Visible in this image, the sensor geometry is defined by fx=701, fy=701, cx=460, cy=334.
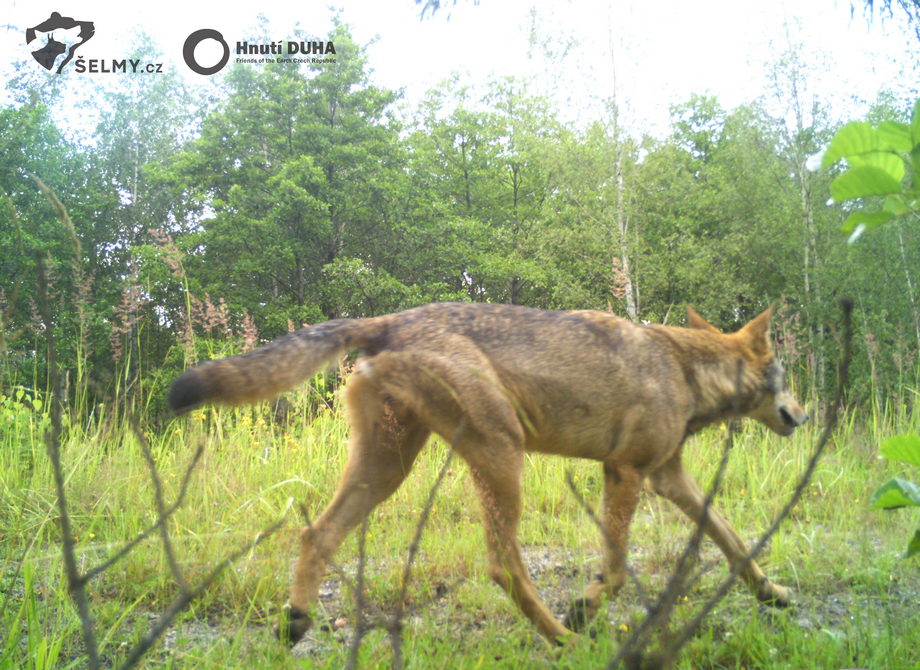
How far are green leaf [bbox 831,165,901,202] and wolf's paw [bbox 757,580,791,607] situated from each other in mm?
2615

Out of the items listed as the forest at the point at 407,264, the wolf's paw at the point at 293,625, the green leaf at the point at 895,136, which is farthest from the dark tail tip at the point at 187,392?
the green leaf at the point at 895,136

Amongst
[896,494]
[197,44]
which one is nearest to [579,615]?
[896,494]

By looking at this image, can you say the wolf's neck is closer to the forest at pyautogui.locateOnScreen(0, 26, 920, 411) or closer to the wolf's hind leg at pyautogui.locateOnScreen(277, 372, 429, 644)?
the wolf's hind leg at pyautogui.locateOnScreen(277, 372, 429, 644)

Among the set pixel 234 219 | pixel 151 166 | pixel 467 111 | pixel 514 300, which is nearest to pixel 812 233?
pixel 514 300

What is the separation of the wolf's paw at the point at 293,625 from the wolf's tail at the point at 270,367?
99 cm

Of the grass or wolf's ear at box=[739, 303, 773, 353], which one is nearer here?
the grass

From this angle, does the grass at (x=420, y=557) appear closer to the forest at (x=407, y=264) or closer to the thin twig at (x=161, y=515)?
the forest at (x=407, y=264)

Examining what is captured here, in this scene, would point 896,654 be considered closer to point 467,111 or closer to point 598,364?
point 598,364

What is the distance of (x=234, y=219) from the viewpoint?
30.3m

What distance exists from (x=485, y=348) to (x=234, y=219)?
96.0 feet

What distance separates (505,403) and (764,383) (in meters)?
2.13

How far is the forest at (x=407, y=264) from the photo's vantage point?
3730mm

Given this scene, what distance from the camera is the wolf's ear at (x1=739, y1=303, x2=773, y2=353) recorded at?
434cm

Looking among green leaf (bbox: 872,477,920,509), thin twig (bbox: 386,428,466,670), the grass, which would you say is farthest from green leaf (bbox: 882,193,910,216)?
thin twig (bbox: 386,428,466,670)
